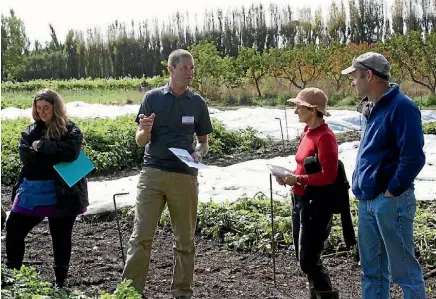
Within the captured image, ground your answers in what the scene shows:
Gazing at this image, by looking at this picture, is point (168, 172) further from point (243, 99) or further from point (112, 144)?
point (243, 99)

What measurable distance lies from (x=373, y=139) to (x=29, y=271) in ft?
5.78

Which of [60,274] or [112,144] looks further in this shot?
[112,144]

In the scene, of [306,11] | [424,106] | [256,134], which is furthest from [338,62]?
[306,11]

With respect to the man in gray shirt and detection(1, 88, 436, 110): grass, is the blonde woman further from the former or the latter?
detection(1, 88, 436, 110): grass

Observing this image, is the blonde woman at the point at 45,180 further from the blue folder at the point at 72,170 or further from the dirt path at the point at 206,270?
the dirt path at the point at 206,270

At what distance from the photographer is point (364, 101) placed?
3.68m

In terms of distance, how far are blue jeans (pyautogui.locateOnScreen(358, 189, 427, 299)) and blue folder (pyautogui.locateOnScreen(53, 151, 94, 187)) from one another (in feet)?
6.14

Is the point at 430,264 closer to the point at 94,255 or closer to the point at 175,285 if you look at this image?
the point at 175,285

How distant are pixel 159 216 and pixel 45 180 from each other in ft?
2.64

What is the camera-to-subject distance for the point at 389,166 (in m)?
3.39

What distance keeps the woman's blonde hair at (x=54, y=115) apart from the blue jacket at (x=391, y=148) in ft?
6.57

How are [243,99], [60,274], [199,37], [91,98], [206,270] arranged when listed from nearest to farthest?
[60,274] < [206,270] < [243,99] < [91,98] < [199,37]

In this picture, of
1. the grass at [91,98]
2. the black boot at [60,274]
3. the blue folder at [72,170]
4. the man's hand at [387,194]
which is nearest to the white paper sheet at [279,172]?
the man's hand at [387,194]

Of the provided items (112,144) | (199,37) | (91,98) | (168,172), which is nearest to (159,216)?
(168,172)
